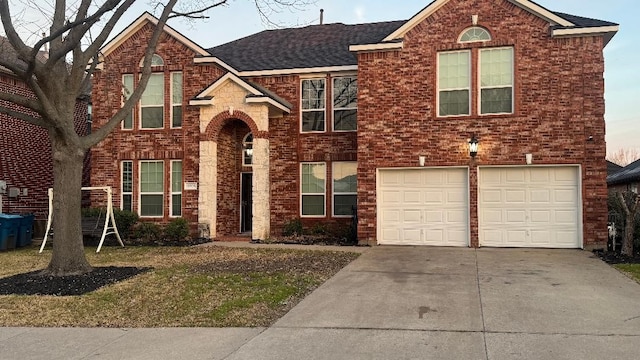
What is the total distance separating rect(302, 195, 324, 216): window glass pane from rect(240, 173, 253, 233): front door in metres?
2.32

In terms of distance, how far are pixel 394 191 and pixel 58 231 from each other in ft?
27.3

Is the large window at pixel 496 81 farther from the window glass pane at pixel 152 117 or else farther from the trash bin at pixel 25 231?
the trash bin at pixel 25 231

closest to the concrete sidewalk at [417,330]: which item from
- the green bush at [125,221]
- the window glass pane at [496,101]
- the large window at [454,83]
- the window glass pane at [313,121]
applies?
the window glass pane at [496,101]

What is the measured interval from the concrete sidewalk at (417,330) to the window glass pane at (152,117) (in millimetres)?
10173

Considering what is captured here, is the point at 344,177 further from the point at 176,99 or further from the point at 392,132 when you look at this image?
the point at 176,99

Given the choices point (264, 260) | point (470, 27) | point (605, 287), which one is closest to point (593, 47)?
point (470, 27)

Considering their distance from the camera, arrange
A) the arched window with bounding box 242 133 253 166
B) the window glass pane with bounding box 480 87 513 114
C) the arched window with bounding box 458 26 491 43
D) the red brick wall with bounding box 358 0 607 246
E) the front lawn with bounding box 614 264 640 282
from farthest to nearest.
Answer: the arched window with bounding box 242 133 253 166 < the arched window with bounding box 458 26 491 43 < the window glass pane with bounding box 480 87 513 114 < the red brick wall with bounding box 358 0 607 246 < the front lawn with bounding box 614 264 640 282

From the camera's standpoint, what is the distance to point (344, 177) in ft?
51.1

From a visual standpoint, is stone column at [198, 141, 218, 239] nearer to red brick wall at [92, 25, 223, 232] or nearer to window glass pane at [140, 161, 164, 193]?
red brick wall at [92, 25, 223, 232]

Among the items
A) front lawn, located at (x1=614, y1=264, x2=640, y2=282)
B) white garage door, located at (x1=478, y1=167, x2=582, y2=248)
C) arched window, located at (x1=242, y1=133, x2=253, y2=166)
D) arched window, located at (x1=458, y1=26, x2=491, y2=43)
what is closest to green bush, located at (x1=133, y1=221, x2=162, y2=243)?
arched window, located at (x1=242, y1=133, x2=253, y2=166)

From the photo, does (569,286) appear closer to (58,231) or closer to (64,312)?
(64,312)

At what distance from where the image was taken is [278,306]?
6.94 metres

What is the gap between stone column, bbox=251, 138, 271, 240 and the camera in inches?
588

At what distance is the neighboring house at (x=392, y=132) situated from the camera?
1266 centimetres
